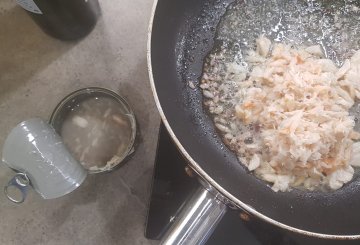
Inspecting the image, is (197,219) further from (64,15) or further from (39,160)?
(64,15)

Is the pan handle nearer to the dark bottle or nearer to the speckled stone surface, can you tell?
the speckled stone surface

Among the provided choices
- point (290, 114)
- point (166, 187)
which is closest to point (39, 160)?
point (166, 187)

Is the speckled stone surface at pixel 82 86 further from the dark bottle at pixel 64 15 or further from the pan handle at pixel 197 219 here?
the pan handle at pixel 197 219

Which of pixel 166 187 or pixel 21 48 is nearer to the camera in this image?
pixel 166 187

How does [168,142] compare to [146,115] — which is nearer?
[168,142]

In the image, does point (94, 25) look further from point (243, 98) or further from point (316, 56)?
point (316, 56)

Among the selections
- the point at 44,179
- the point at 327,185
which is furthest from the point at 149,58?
the point at 327,185
